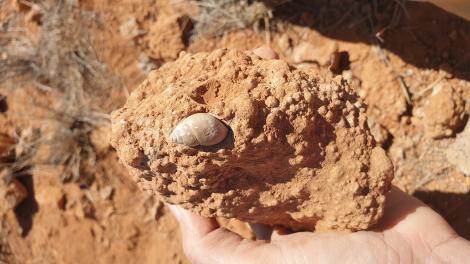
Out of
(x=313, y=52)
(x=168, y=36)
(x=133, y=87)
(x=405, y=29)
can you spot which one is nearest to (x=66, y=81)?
(x=133, y=87)

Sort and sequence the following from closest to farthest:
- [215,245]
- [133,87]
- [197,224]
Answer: [215,245] → [197,224] → [133,87]

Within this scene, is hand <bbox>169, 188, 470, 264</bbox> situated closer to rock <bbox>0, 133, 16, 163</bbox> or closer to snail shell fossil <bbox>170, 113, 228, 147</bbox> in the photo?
snail shell fossil <bbox>170, 113, 228, 147</bbox>

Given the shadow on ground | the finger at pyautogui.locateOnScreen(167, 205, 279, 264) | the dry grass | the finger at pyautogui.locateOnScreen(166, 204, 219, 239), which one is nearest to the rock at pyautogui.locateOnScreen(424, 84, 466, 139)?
the shadow on ground

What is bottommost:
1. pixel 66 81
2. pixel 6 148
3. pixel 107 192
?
pixel 107 192

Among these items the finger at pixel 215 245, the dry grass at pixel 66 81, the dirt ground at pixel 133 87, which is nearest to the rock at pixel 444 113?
the dirt ground at pixel 133 87

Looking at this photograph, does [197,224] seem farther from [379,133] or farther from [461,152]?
[461,152]

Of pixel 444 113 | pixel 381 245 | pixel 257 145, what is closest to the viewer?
pixel 257 145

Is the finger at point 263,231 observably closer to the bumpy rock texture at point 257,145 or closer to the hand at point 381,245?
the hand at point 381,245
